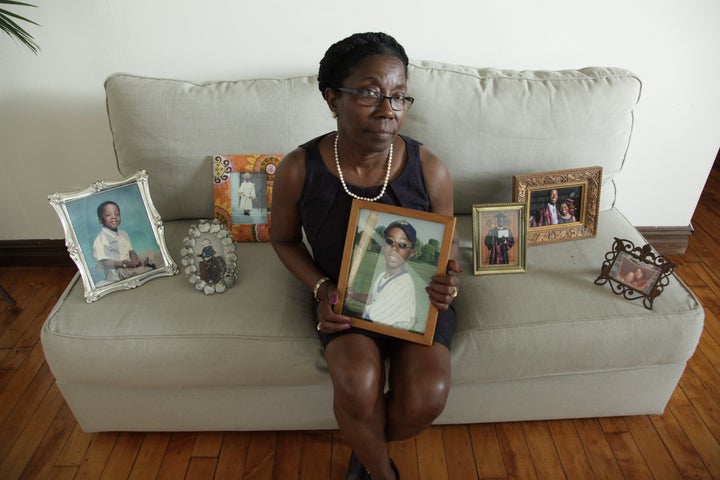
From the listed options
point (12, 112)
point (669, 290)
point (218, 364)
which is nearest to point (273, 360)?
point (218, 364)

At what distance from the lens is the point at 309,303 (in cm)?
139

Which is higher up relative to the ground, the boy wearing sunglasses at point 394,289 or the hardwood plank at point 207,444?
the boy wearing sunglasses at point 394,289

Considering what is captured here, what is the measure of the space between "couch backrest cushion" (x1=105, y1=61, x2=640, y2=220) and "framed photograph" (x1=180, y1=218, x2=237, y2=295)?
0.28 m

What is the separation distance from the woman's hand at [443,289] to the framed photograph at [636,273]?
52 cm

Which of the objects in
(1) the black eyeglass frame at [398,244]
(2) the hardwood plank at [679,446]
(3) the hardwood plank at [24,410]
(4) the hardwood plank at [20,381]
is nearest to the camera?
(1) the black eyeglass frame at [398,244]

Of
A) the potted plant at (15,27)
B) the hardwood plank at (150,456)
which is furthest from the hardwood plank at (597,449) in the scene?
the potted plant at (15,27)

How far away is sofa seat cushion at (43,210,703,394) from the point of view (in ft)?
4.09

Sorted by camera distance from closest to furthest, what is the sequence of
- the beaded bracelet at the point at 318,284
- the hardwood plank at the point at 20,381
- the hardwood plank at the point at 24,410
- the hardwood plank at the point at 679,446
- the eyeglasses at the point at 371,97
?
the eyeglasses at the point at 371,97 → the beaded bracelet at the point at 318,284 → the hardwood plank at the point at 679,446 → the hardwood plank at the point at 24,410 → the hardwood plank at the point at 20,381

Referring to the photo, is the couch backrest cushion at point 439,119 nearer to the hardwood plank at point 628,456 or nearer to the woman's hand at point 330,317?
the woman's hand at point 330,317

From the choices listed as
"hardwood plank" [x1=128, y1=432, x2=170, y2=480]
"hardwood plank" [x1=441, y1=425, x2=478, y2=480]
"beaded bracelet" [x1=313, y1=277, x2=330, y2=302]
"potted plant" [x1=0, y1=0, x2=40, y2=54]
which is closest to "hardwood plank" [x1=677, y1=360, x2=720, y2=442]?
"hardwood plank" [x1=441, y1=425, x2=478, y2=480]

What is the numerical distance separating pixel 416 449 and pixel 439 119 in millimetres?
1027

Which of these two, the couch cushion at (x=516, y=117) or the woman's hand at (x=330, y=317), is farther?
the couch cushion at (x=516, y=117)

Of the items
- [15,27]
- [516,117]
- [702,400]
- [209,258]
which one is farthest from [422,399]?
[15,27]

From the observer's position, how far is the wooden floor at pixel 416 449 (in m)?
1.38
